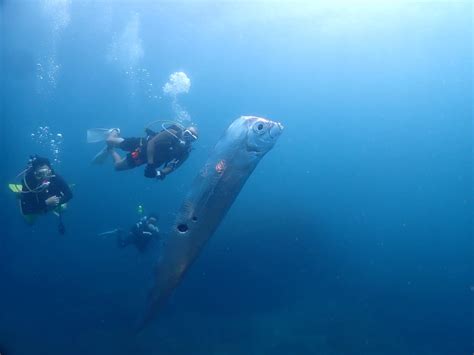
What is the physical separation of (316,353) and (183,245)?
10295 millimetres

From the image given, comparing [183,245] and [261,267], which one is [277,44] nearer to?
[261,267]

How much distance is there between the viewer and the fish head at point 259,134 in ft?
14.0

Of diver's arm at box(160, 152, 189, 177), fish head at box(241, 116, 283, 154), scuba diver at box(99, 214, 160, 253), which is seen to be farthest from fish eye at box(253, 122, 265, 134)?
scuba diver at box(99, 214, 160, 253)

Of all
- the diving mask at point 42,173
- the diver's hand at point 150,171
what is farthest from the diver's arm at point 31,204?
the diver's hand at point 150,171

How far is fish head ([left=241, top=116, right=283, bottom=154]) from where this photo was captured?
4.27 meters

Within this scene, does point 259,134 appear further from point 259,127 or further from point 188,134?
point 188,134

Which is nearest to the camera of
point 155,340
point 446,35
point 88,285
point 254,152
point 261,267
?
point 254,152

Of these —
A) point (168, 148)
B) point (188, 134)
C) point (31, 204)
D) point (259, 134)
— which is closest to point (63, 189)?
point (31, 204)

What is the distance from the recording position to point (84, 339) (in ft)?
37.5

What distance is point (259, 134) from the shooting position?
4.29 meters

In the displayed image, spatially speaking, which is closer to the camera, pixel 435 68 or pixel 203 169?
pixel 203 169

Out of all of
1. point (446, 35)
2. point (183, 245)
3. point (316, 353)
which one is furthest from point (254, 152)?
point (446, 35)

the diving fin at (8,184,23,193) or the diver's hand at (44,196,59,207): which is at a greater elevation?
the diver's hand at (44,196,59,207)

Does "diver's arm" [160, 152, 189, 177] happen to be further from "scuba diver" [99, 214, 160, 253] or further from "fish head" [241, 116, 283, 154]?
"scuba diver" [99, 214, 160, 253]
